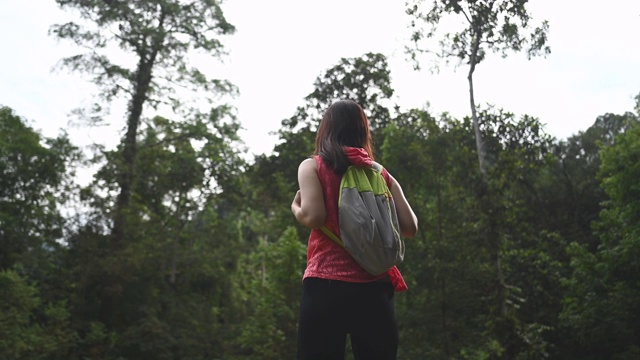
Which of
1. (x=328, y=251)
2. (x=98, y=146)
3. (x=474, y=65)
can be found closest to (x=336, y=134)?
(x=328, y=251)

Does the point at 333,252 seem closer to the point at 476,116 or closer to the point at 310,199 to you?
the point at 310,199

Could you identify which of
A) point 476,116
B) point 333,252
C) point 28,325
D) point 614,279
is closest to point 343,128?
point 333,252

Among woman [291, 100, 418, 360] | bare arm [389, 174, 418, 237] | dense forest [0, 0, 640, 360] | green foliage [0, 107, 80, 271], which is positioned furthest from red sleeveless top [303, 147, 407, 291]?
green foliage [0, 107, 80, 271]

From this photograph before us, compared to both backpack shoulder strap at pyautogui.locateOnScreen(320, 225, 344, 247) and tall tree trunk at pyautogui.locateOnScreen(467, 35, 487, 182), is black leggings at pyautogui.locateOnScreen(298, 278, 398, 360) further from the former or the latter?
tall tree trunk at pyautogui.locateOnScreen(467, 35, 487, 182)

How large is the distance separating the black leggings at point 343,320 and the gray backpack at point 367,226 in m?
0.10

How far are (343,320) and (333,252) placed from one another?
22cm

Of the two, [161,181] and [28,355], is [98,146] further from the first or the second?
[28,355]

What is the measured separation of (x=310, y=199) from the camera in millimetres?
1998

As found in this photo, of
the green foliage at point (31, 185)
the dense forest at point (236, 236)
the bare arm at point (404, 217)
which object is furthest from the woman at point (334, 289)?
the green foliage at point (31, 185)

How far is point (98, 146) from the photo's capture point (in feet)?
57.8

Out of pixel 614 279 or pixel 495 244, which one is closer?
pixel 495 244

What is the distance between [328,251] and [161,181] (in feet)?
61.8

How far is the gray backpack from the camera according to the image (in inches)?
75.4

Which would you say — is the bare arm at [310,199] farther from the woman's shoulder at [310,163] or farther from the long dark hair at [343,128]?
the long dark hair at [343,128]
